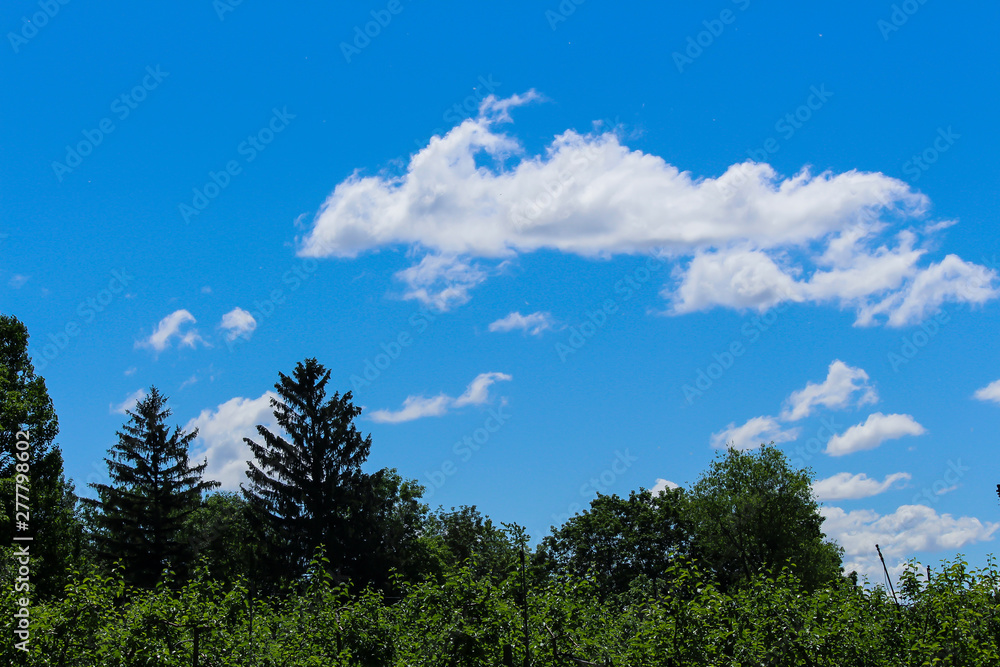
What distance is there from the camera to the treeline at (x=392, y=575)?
1082cm

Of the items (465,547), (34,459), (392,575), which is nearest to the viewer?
(392,575)

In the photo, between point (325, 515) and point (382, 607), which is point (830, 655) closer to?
point (382, 607)

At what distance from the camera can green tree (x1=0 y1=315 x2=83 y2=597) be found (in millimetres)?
27344

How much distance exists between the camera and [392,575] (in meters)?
15.1

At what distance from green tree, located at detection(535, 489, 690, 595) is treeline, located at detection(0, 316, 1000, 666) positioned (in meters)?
0.17

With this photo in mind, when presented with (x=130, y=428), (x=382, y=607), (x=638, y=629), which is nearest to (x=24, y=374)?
(x=130, y=428)

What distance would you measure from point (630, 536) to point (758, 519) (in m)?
9.96

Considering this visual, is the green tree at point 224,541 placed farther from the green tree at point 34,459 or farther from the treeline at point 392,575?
the green tree at point 34,459

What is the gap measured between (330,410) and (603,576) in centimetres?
2591

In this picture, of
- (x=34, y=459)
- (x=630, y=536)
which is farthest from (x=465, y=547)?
(x=34, y=459)

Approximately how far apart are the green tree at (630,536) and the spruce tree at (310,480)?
65.9 ft

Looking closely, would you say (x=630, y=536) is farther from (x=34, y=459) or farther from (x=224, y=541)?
(x=34, y=459)

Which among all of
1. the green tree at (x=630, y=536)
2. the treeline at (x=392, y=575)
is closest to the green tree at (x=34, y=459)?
the treeline at (x=392, y=575)

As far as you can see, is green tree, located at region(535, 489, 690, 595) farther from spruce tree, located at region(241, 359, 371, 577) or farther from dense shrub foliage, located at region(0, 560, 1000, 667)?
dense shrub foliage, located at region(0, 560, 1000, 667)
